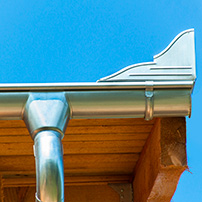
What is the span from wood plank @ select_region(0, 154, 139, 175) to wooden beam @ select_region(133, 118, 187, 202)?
33 cm

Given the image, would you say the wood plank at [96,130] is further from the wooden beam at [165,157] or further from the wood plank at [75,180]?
the wood plank at [75,180]

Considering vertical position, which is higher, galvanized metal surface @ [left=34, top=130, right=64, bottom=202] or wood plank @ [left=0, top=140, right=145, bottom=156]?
wood plank @ [left=0, top=140, right=145, bottom=156]

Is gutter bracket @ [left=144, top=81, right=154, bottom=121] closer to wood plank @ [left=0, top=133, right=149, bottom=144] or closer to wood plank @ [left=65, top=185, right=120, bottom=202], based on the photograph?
wood plank @ [left=0, top=133, right=149, bottom=144]

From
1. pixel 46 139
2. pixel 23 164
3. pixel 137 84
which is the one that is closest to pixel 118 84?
pixel 137 84

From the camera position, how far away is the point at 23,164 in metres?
3.03

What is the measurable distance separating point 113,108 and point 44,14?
1.93 ft

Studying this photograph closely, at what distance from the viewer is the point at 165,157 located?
245cm

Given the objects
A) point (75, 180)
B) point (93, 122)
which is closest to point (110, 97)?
point (93, 122)

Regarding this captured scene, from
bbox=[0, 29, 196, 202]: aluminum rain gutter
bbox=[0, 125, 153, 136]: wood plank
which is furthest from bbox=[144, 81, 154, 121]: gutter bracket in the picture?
bbox=[0, 125, 153, 136]: wood plank

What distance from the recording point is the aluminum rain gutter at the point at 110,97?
229 centimetres

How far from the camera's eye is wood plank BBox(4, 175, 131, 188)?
3206 millimetres

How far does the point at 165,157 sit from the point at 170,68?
0.43 m

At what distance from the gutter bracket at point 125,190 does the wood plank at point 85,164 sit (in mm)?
127

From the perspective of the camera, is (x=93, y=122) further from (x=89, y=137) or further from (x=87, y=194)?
(x=87, y=194)
